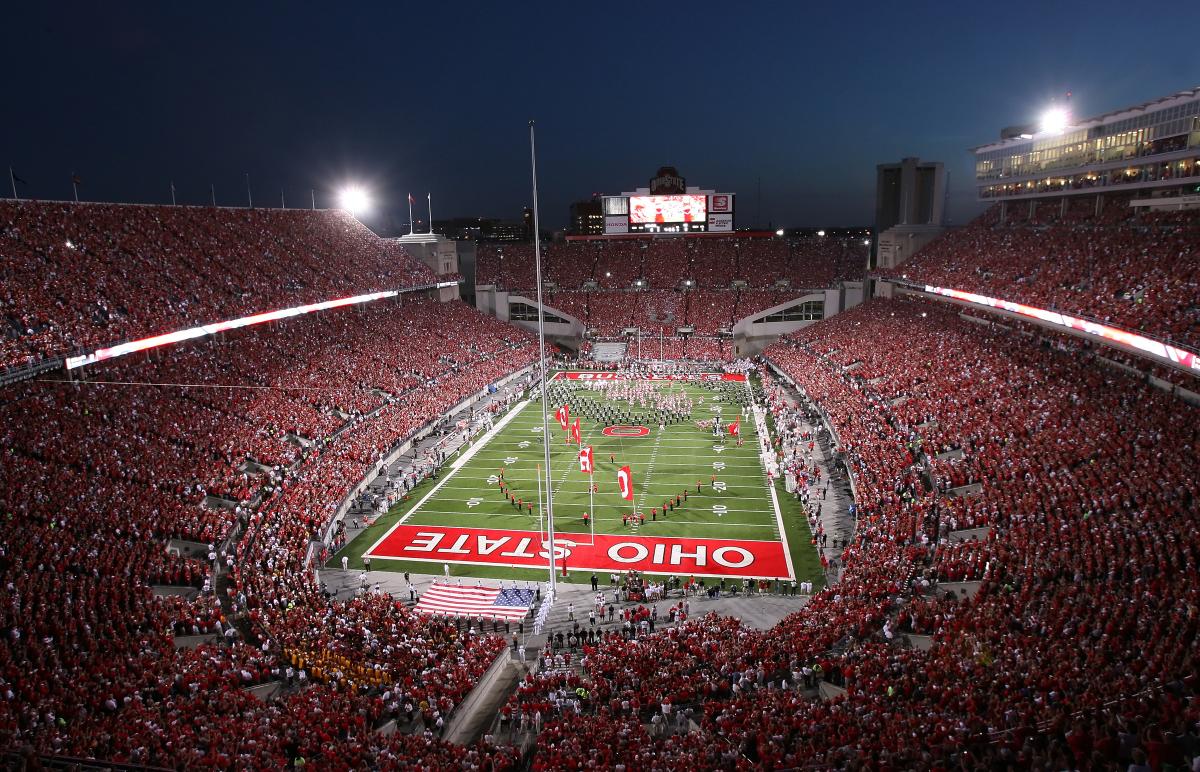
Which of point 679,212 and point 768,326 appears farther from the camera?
point 679,212

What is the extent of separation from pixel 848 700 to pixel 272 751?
8.20 m

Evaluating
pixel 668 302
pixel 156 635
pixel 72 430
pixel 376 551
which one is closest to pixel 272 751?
pixel 156 635

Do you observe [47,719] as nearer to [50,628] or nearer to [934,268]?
[50,628]

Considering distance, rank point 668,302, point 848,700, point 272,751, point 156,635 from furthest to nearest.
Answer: point 668,302
point 156,635
point 848,700
point 272,751

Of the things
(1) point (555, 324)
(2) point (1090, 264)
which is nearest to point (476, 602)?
(2) point (1090, 264)

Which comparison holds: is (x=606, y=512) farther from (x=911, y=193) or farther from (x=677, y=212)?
(x=911, y=193)

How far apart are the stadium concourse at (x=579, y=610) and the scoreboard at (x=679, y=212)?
29.1 meters

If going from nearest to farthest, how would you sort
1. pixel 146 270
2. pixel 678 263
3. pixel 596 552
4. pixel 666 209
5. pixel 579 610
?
pixel 579 610 → pixel 596 552 → pixel 146 270 → pixel 666 209 → pixel 678 263

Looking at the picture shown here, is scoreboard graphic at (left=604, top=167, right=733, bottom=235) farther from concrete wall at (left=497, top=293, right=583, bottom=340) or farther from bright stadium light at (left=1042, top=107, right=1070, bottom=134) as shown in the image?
bright stadium light at (left=1042, top=107, right=1070, bottom=134)

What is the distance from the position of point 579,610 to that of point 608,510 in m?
6.46

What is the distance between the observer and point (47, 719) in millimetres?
9969

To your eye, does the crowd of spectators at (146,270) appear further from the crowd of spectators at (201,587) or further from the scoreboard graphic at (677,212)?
the scoreboard graphic at (677,212)

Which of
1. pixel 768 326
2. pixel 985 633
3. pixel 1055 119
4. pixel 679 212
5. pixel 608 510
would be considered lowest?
pixel 608 510

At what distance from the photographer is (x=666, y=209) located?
58.2m
